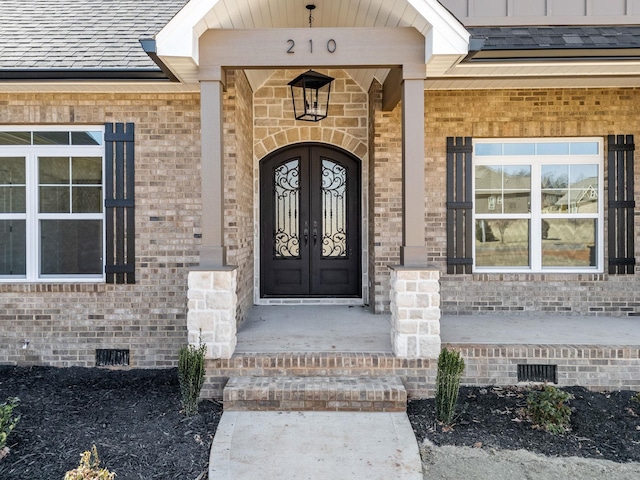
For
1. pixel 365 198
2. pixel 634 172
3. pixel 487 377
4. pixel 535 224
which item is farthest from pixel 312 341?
pixel 634 172

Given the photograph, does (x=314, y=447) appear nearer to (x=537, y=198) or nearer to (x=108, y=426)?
(x=108, y=426)

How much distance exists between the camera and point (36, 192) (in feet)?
18.7

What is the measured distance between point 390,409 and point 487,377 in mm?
1212

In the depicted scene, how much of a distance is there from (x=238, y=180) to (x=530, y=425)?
Answer: 12.9ft

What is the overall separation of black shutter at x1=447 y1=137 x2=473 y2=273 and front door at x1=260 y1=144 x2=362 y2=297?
51.9 inches

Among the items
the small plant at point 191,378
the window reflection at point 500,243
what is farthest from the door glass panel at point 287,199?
the small plant at point 191,378

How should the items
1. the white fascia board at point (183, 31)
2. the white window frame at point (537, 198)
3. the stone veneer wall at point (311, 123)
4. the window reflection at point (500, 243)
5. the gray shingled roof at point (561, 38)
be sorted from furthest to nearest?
the stone veneer wall at point (311, 123) < the window reflection at point (500, 243) < the white window frame at point (537, 198) < the gray shingled roof at point (561, 38) < the white fascia board at point (183, 31)

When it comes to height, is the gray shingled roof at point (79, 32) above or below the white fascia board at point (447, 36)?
above

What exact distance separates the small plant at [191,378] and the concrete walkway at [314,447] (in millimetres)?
309

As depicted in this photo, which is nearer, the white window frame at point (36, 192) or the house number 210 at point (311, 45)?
the house number 210 at point (311, 45)

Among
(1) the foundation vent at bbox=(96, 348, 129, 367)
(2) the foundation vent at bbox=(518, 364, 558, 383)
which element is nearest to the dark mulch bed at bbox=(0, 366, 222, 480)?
(1) the foundation vent at bbox=(96, 348, 129, 367)

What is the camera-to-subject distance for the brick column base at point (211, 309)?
14.4 feet

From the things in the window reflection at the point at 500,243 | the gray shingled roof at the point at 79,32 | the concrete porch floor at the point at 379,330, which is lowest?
the concrete porch floor at the point at 379,330

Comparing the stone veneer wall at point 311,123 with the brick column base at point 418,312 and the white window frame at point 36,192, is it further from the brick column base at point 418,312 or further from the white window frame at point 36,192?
the brick column base at point 418,312
